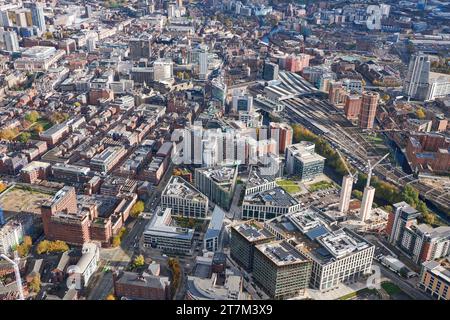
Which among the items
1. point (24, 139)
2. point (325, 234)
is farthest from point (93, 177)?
point (325, 234)

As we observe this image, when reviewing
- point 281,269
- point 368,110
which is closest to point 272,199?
point 281,269

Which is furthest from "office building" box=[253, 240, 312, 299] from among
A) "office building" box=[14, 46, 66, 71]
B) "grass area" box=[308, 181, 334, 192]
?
"office building" box=[14, 46, 66, 71]

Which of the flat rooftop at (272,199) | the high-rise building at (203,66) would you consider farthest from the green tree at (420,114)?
the high-rise building at (203,66)

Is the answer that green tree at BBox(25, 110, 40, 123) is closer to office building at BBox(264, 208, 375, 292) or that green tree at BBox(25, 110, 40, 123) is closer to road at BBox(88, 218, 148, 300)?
road at BBox(88, 218, 148, 300)

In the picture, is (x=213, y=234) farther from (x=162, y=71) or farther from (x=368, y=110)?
(x=162, y=71)

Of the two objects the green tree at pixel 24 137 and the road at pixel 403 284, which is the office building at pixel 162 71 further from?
the road at pixel 403 284

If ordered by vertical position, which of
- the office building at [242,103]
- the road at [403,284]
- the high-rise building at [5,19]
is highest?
the high-rise building at [5,19]
